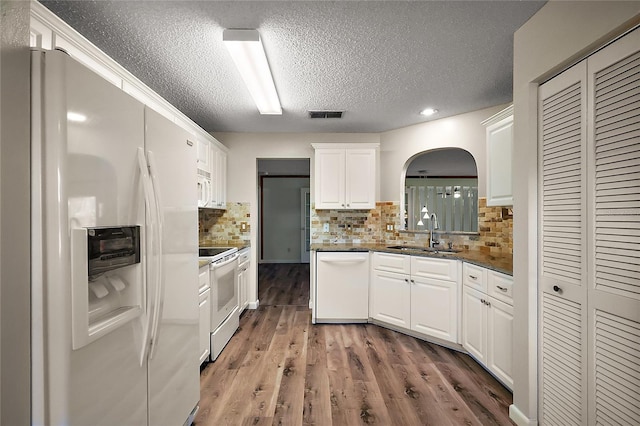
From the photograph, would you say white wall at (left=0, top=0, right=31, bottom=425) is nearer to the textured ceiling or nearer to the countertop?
the textured ceiling

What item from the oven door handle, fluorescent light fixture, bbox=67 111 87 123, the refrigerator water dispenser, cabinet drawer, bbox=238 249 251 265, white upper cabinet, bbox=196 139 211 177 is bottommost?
cabinet drawer, bbox=238 249 251 265

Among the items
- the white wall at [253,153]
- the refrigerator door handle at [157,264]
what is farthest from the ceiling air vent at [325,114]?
the refrigerator door handle at [157,264]

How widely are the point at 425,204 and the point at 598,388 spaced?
3462 millimetres

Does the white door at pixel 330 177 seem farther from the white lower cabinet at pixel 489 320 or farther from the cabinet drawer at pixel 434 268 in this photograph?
the white lower cabinet at pixel 489 320

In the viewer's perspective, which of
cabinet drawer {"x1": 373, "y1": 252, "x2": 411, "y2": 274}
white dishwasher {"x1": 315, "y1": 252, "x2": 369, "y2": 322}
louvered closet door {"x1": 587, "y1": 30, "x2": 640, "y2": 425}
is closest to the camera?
louvered closet door {"x1": 587, "y1": 30, "x2": 640, "y2": 425}

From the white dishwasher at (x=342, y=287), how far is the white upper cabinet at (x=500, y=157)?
1.48 metres

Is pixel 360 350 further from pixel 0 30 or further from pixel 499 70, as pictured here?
pixel 0 30

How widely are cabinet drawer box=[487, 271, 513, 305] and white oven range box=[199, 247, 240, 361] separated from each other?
2.22 meters

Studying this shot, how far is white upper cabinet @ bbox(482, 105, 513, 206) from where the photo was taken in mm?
2348

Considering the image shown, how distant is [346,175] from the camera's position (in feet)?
12.4

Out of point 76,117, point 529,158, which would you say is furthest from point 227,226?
point 529,158

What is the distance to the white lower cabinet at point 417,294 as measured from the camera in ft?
9.17

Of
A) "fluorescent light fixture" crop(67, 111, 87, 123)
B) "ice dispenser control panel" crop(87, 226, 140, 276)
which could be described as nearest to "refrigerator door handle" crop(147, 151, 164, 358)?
"ice dispenser control panel" crop(87, 226, 140, 276)

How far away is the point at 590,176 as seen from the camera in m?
1.36
